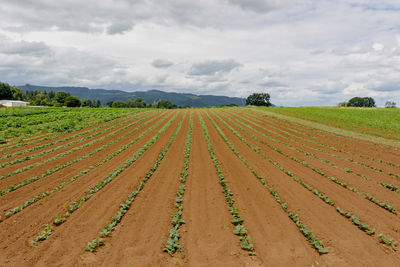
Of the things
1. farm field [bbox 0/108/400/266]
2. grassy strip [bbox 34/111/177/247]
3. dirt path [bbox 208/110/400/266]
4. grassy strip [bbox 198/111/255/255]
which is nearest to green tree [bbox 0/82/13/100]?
farm field [bbox 0/108/400/266]

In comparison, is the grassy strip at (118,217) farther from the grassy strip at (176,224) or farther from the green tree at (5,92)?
the green tree at (5,92)

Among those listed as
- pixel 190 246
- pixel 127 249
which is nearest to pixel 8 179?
pixel 127 249

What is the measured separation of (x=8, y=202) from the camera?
8586mm

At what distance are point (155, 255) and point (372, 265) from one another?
19.9 feet

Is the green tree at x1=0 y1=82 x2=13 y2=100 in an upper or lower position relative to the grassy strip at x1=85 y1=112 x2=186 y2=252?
upper

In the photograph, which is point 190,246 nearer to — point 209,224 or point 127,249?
point 209,224

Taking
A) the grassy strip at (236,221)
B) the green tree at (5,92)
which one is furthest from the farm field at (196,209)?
the green tree at (5,92)

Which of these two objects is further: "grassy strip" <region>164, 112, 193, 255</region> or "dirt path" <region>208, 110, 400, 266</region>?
"grassy strip" <region>164, 112, 193, 255</region>

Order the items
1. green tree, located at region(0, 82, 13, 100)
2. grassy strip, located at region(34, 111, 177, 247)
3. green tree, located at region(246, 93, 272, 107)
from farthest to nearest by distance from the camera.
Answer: green tree, located at region(246, 93, 272, 107)
green tree, located at region(0, 82, 13, 100)
grassy strip, located at region(34, 111, 177, 247)

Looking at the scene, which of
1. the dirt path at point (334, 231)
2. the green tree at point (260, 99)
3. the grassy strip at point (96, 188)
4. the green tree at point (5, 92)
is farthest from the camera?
the green tree at point (260, 99)

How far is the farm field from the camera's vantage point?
591 cm

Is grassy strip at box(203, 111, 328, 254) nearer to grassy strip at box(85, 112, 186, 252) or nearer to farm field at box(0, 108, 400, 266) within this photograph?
farm field at box(0, 108, 400, 266)

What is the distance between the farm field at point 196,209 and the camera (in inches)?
233

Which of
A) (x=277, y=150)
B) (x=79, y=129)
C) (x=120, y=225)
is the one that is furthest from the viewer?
(x=79, y=129)
